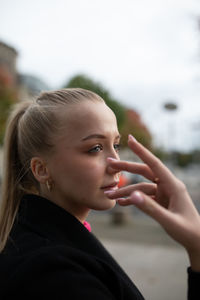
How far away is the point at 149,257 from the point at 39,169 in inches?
202

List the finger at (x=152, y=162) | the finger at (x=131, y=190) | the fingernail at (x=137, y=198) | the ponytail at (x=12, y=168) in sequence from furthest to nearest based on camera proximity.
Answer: the ponytail at (x=12, y=168)
the finger at (x=131, y=190)
the finger at (x=152, y=162)
the fingernail at (x=137, y=198)

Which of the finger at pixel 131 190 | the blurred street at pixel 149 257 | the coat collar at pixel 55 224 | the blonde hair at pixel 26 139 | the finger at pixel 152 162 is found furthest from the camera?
the blurred street at pixel 149 257

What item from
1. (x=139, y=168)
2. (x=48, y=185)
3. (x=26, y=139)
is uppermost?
(x=139, y=168)

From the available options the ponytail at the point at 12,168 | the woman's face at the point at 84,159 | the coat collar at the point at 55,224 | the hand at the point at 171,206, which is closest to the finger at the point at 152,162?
the hand at the point at 171,206

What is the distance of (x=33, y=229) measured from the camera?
1207 mm

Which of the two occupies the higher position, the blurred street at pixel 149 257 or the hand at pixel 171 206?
the hand at pixel 171 206

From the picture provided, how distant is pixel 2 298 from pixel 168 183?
62 centimetres

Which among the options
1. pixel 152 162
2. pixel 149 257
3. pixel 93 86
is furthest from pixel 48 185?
pixel 149 257

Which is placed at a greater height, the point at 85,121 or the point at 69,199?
the point at 85,121

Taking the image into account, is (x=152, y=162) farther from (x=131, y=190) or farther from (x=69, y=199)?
(x=69, y=199)

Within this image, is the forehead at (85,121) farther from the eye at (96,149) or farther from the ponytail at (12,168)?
the ponytail at (12,168)

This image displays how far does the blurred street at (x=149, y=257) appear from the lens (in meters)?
4.45

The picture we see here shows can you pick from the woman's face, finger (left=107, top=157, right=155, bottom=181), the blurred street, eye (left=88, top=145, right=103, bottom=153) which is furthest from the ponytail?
the blurred street

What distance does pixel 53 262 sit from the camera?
3.19ft
